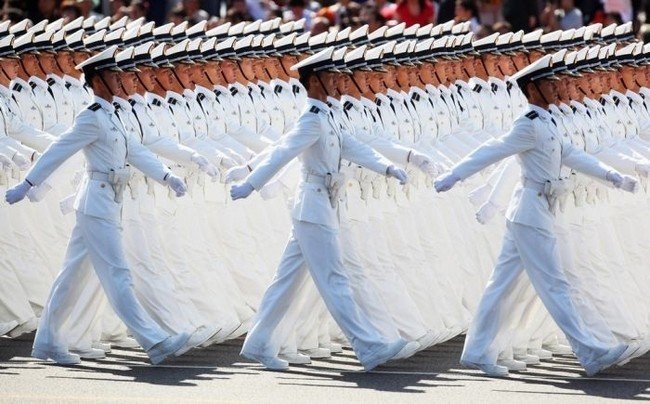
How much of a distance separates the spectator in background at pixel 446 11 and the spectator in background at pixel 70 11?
156 inches

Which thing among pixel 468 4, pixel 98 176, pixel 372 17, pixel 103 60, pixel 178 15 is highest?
pixel 178 15

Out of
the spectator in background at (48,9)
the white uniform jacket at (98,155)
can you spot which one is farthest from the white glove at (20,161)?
the spectator in background at (48,9)

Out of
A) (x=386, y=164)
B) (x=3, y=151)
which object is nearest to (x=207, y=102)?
(x=3, y=151)

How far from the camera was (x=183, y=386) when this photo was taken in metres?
13.6

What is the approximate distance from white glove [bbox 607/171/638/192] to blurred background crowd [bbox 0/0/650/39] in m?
10.0

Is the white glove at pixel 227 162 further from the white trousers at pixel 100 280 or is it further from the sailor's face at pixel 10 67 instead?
the sailor's face at pixel 10 67

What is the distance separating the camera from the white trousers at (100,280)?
14367 millimetres

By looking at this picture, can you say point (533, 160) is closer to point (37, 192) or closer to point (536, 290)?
point (536, 290)

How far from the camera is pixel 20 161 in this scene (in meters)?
15.4

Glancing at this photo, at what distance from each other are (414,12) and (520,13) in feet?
Result: 3.70

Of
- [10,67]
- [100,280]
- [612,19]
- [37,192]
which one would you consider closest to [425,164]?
[100,280]

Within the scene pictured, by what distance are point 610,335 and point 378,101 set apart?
8.85ft

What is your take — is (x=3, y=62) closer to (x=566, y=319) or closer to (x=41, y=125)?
(x=41, y=125)

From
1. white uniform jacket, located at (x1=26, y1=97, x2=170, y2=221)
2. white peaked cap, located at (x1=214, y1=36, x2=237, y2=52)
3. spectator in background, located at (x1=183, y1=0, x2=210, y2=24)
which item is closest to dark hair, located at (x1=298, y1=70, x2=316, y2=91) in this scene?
white uniform jacket, located at (x1=26, y1=97, x2=170, y2=221)
